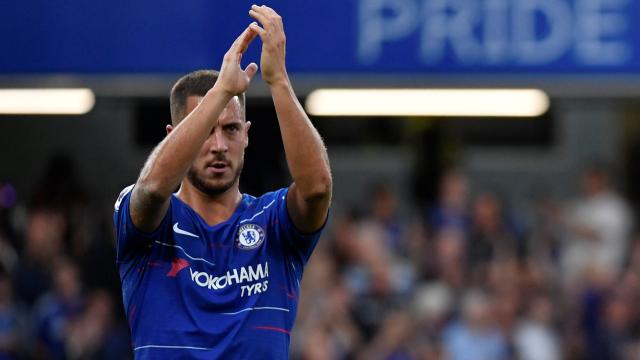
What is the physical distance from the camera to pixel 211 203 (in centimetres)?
468

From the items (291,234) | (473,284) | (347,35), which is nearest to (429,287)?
(473,284)

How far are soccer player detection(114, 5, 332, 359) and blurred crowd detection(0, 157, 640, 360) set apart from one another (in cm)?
577

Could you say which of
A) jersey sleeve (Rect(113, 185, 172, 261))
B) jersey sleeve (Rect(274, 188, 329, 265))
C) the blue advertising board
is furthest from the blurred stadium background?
jersey sleeve (Rect(113, 185, 172, 261))

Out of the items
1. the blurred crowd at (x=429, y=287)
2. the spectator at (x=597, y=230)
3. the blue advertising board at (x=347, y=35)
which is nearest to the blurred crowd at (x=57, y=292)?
the blurred crowd at (x=429, y=287)

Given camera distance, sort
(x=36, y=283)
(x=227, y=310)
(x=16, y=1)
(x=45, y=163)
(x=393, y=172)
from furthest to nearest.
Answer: (x=393, y=172) < (x=45, y=163) < (x=36, y=283) < (x=16, y=1) < (x=227, y=310)

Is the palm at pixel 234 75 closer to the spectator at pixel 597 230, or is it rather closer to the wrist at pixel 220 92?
the wrist at pixel 220 92

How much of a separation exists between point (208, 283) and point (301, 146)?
57 centimetres

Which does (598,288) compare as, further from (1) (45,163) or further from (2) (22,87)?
(1) (45,163)

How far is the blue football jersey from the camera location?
4496 millimetres

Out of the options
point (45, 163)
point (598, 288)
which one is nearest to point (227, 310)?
point (598, 288)

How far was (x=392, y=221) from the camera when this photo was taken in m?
12.0

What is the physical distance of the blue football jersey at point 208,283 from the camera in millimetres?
4496

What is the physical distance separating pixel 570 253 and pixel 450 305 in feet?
4.99

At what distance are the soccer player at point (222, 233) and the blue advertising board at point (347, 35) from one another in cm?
396
